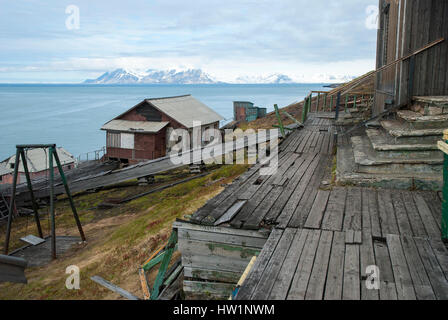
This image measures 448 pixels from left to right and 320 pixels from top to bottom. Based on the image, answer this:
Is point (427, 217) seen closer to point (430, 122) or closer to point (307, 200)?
point (307, 200)

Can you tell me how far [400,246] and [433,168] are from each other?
10.3 feet

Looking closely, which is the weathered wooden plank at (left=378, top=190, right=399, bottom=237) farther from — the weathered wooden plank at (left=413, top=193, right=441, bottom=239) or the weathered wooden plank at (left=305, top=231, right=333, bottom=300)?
the weathered wooden plank at (left=305, top=231, right=333, bottom=300)

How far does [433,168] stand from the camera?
23.2ft

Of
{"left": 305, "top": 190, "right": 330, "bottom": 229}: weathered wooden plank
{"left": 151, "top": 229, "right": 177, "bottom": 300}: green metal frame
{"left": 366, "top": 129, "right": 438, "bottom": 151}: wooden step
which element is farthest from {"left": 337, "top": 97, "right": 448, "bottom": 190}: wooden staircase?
{"left": 151, "top": 229, "right": 177, "bottom": 300}: green metal frame

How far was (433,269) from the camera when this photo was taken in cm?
403

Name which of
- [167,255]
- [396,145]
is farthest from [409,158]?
[167,255]

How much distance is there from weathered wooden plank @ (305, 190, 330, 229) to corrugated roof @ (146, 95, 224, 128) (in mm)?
25721

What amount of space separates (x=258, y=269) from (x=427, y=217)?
122 inches

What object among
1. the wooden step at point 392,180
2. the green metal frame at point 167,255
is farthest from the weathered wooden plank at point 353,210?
the green metal frame at point 167,255

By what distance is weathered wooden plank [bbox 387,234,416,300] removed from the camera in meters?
3.58
